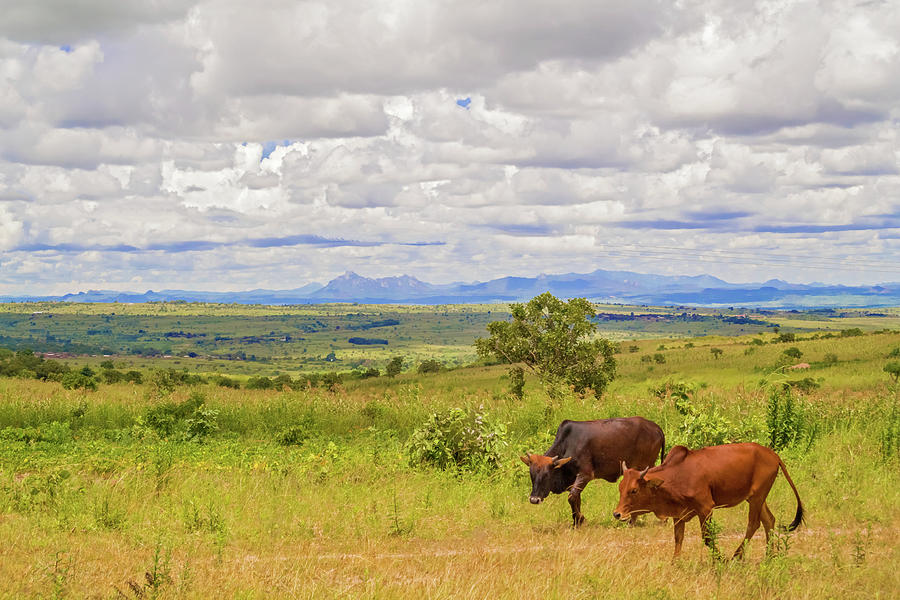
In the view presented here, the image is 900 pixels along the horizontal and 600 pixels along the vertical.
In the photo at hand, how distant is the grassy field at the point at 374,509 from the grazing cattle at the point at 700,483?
27.8 inches

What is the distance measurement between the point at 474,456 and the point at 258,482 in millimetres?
4914

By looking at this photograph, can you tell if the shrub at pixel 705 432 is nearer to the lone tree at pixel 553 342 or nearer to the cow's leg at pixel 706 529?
the cow's leg at pixel 706 529

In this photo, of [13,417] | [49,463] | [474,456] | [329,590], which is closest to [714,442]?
[474,456]

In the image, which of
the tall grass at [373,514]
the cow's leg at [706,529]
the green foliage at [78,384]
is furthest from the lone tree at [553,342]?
the cow's leg at [706,529]

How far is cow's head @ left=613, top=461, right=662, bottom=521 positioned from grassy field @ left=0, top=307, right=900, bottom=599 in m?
0.75

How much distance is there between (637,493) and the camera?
9.09 meters

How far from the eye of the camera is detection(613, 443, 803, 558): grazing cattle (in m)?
9.07

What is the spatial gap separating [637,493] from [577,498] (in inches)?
110

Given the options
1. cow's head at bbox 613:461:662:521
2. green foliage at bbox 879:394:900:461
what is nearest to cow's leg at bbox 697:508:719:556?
cow's head at bbox 613:461:662:521

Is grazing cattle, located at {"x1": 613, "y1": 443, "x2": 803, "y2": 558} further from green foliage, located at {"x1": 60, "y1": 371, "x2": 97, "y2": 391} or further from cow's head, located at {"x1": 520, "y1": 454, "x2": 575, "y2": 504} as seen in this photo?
green foliage, located at {"x1": 60, "y1": 371, "x2": 97, "y2": 391}

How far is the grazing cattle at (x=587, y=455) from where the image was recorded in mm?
11742

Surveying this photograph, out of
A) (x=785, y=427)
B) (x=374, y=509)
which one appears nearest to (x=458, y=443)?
(x=374, y=509)

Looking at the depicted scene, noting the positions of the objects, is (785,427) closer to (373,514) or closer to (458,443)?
(458,443)

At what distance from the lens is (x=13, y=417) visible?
22.2 metres
